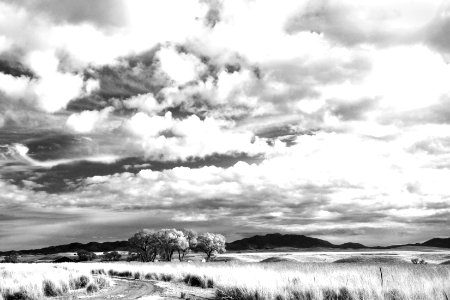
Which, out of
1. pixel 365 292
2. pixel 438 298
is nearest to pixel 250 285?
pixel 365 292

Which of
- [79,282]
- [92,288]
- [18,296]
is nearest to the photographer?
[18,296]

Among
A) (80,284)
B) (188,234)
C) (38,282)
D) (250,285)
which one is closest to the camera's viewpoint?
(250,285)

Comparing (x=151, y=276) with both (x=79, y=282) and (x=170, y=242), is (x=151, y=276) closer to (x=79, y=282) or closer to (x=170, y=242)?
(x=79, y=282)

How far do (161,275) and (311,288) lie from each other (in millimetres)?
22947

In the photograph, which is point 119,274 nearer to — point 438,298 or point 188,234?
point 438,298

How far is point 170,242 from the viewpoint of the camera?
4190 inches

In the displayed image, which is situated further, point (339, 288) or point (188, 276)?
point (188, 276)

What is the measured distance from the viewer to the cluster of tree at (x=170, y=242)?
107 metres

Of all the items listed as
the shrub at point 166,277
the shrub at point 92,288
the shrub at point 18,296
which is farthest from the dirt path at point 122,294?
the shrub at point 166,277

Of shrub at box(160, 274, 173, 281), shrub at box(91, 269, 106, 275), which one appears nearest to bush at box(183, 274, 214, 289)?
shrub at box(160, 274, 173, 281)

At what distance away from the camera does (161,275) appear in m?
37.0

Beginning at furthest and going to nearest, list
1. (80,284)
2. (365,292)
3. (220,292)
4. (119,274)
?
1. (119,274)
2. (80,284)
3. (220,292)
4. (365,292)

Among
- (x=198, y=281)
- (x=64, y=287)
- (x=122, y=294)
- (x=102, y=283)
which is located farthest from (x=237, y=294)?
(x=102, y=283)

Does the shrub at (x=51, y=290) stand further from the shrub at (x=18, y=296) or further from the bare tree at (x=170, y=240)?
the bare tree at (x=170, y=240)
